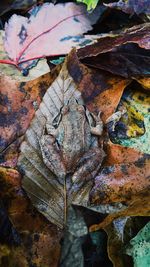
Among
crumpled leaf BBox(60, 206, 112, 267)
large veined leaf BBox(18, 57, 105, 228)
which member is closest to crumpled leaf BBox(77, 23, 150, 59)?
large veined leaf BBox(18, 57, 105, 228)

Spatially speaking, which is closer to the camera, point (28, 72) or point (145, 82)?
point (145, 82)

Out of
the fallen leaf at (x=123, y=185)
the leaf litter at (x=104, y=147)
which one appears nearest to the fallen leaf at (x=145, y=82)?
the leaf litter at (x=104, y=147)

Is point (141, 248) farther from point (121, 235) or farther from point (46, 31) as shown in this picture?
point (46, 31)

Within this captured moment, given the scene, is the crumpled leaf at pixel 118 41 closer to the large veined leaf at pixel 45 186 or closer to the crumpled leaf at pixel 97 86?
the crumpled leaf at pixel 97 86

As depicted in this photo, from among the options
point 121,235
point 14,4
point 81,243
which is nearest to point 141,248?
point 121,235

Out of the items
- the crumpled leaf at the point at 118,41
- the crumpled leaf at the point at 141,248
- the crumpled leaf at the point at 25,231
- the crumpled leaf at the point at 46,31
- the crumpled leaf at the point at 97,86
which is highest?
the crumpled leaf at the point at 46,31

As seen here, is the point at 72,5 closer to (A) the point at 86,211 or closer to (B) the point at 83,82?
(B) the point at 83,82

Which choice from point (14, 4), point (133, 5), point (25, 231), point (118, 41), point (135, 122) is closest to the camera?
point (25, 231)
